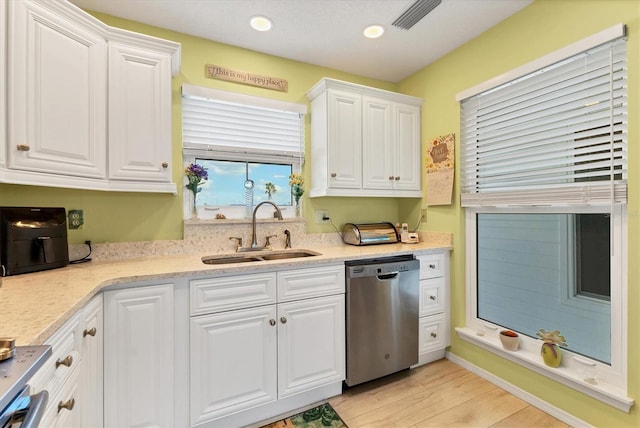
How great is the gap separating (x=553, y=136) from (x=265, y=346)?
7.22ft

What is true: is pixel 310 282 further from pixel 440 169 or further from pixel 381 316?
pixel 440 169

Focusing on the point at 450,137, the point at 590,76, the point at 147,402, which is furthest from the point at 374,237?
the point at 147,402

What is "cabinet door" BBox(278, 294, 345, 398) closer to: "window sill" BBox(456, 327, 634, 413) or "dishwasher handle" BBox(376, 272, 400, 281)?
A: "dishwasher handle" BBox(376, 272, 400, 281)

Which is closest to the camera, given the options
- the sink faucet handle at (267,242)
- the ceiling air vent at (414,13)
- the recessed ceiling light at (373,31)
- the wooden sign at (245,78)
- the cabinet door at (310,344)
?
the cabinet door at (310,344)

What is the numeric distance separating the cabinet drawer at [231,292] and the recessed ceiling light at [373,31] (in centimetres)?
189

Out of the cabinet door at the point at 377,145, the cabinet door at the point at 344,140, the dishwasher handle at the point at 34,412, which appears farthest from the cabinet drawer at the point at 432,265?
the dishwasher handle at the point at 34,412

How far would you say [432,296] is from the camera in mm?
2404

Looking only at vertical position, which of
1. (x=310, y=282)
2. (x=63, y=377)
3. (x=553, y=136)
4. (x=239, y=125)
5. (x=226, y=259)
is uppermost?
(x=239, y=125)

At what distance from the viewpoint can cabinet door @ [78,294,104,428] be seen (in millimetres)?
1205

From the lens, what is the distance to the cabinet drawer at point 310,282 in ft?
5.95

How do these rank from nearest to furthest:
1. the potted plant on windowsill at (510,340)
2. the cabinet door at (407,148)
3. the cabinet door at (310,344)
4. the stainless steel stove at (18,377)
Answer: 1. the stainless steel stove at (18,377)
2. the cabinet door at (310,344)
3. the potted plant on windowsill at (510,340)
4. the cabinet door at (407,148)

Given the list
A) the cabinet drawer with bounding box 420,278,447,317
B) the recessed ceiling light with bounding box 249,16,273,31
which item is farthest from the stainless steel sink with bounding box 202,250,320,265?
the recessed ceiling light with bounding box 249,16,273,31

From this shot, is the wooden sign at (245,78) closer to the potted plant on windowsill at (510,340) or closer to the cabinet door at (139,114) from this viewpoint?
the cabinet door at (139,114)

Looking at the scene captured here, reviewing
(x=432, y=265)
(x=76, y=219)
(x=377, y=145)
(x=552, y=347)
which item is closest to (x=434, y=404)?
(x=552, y=347)
